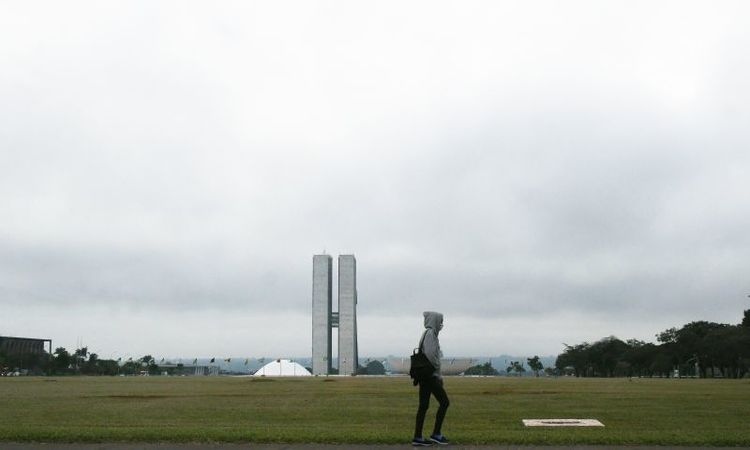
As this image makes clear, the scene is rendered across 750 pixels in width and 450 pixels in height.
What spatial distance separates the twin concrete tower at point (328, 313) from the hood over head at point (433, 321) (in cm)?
16085

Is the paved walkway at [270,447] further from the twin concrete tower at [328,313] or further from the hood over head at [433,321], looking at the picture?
the twin concrete tower at [328,313]

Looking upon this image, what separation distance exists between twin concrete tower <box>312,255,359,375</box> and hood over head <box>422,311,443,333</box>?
16085cm

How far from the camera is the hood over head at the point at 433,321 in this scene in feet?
38.9

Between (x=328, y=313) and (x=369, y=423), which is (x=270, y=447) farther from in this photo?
(x=328, y=313)

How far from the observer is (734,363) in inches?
4259

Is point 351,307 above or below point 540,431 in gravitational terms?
above

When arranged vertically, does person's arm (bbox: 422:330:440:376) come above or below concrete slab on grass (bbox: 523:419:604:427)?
above

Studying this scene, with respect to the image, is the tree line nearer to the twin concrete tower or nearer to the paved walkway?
the twin concrete tower

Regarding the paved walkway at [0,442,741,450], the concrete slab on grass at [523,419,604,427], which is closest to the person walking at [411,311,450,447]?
the paved walkway at [0,442,741,450]

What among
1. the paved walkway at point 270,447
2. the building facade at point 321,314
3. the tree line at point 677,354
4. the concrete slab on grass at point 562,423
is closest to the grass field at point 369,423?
the concrete slab on grass at point 562,423

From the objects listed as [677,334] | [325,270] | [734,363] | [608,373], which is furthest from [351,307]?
[734,363]

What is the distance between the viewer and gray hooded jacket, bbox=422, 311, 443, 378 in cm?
1167

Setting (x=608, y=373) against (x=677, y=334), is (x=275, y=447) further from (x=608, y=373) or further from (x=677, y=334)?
(x=608, y=373)

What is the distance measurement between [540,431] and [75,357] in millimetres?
165334
